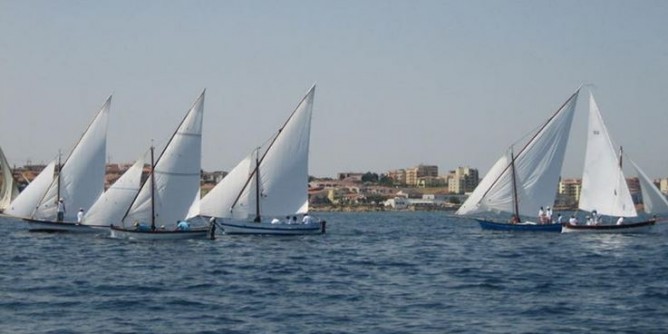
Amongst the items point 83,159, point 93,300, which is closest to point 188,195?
point 83,159

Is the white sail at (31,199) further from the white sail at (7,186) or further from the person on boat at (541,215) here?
the person on boat at (541,215)

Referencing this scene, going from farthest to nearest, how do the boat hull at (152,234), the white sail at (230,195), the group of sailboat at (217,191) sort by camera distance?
the white sail at (230,195) < the group of sailboat at (217,191) < the boat hull at (152,234)

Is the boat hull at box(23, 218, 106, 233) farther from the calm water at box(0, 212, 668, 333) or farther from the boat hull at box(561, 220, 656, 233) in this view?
the boat hull at box(561, 220, 656, 233)

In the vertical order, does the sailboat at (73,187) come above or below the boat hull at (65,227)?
above

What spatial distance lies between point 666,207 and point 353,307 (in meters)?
53.7

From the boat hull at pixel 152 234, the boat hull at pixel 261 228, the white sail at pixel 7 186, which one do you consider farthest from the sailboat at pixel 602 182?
the white sail at pixel 7 186

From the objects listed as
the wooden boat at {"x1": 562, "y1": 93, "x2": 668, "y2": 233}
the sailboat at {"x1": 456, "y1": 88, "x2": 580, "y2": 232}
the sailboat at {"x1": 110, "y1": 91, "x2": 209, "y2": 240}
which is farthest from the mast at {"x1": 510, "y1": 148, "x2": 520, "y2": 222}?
the sailboat at {"x1": 110, "y1": 91, "x2": 209, "y2": 240}

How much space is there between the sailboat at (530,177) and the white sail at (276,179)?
56.9 feet

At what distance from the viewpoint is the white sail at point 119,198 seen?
222ft

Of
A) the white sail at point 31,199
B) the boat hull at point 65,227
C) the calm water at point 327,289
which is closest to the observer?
the calm water at point 327,289

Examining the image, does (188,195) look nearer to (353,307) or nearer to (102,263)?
(102,263)

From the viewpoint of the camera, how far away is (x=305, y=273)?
47125 mm

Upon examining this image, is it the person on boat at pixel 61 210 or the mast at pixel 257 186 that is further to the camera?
the person on boat at pixel 61 210

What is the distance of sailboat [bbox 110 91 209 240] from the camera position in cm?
6638
